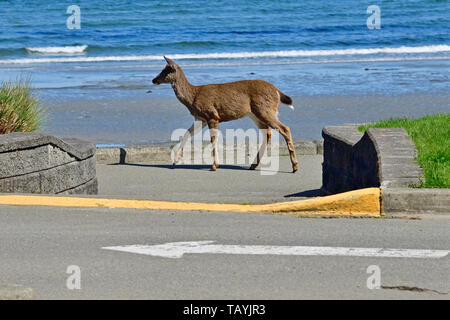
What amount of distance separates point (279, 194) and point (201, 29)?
35.9 m

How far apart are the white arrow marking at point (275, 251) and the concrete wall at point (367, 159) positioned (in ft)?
4.95

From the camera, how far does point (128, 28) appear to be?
46.3 meters

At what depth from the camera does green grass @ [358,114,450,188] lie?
7969mm

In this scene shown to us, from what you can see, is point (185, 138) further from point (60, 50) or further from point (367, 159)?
point (60, 50)

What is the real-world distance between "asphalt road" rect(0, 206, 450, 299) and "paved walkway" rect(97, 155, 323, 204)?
245 cm

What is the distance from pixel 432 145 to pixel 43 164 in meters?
4.33

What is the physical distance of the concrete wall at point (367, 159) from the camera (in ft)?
26.3

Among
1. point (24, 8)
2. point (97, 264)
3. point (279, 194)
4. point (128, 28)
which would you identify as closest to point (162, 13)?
point (128, 28)

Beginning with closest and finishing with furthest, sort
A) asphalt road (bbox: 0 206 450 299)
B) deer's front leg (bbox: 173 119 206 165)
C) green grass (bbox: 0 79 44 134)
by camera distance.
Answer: asphalt road (bbox: 0 206 450 299)
green grass (bbox: 0 79 44 134)
deer's front leg (bbox: 173 119 206 165)
